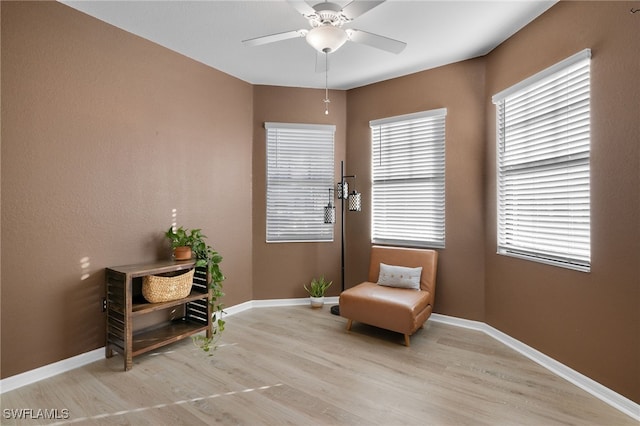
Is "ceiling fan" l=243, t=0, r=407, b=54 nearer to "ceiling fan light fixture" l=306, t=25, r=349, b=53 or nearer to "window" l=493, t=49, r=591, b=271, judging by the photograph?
"ceiling fan light fixture" l=306, t=25, r=349, b=53

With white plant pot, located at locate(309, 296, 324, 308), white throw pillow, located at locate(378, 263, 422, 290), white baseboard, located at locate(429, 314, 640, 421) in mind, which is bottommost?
white baseboard, located at locate(429, 314, 640, 421)

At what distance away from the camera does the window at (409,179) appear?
3.59 meters

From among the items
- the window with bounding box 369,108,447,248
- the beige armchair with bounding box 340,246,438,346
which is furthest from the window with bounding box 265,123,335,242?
the beige armchair with bounding box 340,246,438,346

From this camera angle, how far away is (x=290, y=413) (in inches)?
77.0

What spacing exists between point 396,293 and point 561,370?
1386 millimetres

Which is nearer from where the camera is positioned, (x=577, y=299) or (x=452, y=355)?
(x=577, y=299)

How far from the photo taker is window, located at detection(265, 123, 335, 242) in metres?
4.11

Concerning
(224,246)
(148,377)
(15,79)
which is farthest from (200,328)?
(15,79)

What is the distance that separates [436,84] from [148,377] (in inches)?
155

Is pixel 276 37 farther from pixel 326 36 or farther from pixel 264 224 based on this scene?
pixel 264 224

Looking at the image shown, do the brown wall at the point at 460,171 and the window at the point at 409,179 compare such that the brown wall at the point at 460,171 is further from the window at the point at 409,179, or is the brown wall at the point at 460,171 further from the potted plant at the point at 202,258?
the potted plant at the point at 202,258

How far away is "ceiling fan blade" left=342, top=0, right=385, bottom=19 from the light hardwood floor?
246cm

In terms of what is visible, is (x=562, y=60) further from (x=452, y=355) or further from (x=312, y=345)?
(x=312, y=345)

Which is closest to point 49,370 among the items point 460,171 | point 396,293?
point 396,293
